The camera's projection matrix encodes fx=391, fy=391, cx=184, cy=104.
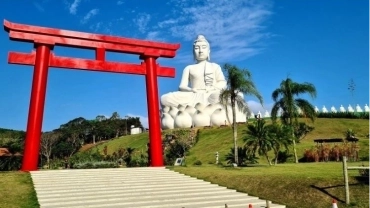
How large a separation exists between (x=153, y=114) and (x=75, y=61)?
3.90 m

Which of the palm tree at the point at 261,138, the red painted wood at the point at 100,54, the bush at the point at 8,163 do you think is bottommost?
the palm tree at the point at 261,138

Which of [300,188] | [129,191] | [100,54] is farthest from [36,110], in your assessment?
[300,188]

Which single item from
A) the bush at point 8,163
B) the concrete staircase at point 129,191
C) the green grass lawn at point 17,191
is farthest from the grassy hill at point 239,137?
the green grass lawn at point 17,191

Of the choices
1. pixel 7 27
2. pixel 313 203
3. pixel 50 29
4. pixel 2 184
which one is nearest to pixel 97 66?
pixel 50 29

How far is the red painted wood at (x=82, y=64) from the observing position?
14.9m

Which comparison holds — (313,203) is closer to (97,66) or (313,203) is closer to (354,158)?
(97,66)

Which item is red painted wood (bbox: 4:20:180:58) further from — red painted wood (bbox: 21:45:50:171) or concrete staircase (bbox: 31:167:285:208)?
concrete staircase (bbox: 31:167:285:208)

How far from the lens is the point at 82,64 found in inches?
622

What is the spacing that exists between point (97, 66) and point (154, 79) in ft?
8.39

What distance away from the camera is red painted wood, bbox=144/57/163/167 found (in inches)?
644

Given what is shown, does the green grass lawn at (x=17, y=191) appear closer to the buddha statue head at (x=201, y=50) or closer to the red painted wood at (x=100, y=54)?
the red painted wood at (x=100, y=54)

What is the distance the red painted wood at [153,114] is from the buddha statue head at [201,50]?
20508 millimetres

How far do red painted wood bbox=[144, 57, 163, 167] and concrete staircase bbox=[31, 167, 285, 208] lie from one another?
2.37 meters

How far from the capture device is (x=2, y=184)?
11.1 meters
